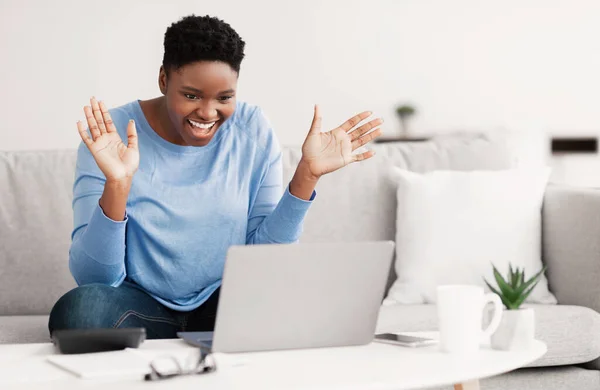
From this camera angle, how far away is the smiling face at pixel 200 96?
1.75m

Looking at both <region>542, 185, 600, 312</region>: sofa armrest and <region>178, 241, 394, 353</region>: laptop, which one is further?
<region>542, 185, 600, 312</region>: sofa armrest

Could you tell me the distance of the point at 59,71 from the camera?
13.9ft

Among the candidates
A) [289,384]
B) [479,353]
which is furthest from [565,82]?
[289,384]

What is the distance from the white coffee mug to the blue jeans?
0.63 m

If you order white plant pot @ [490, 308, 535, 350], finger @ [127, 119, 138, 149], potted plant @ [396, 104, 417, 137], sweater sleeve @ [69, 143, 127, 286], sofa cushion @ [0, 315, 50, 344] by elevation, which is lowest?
sofa cushion @ [0, 315, 50, 344]

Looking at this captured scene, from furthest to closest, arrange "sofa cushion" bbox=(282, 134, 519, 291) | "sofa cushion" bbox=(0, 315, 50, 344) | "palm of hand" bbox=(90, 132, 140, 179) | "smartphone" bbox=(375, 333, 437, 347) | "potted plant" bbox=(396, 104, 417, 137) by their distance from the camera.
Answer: "potted plant" bbox=(396, 104, 417, 137), "sofa cushion" bbox=(282, 134, 519, 291), "sofa cushion" bbox=(0, 315, 50, 344), "palm of hand" bbox=(90, 132, 140, 179), "smartphone" bbox=(375, 333, 437, 347)

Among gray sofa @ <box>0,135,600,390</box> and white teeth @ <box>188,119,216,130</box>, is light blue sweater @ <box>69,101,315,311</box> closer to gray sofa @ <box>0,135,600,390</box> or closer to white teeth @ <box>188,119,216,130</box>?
white teeth @ <box>188,119,216,130</box>

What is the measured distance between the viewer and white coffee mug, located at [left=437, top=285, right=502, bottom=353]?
1247mm

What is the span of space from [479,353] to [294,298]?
0.29 metres

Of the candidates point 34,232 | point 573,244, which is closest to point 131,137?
point 34,232

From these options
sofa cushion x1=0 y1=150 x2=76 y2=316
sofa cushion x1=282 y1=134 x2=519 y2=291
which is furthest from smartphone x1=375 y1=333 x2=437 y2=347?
sofa cushion x1=0 y1=150 x2=76 y2=316

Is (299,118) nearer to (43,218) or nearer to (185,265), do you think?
(43,218)

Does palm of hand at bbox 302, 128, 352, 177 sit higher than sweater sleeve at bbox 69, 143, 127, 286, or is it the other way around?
palm of hand at bbox 302, 128, 352, 177

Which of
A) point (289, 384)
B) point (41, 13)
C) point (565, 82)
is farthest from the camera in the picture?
point (565, 82)
